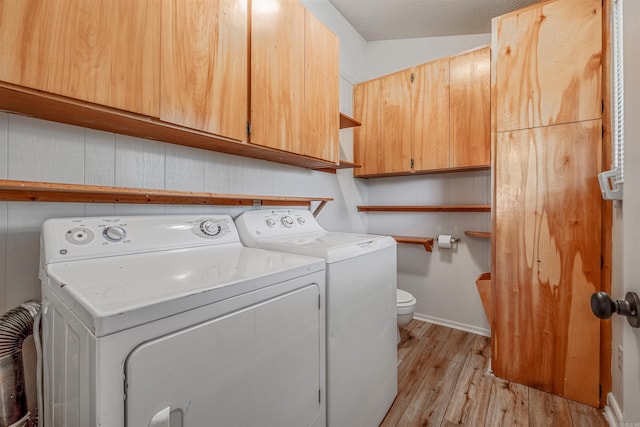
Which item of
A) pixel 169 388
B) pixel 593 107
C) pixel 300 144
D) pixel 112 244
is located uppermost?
pixel 593 107

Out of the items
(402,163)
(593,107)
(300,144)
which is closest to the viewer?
(593,107)

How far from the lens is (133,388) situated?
0.57 metres

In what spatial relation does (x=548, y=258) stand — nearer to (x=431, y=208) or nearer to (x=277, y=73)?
(x=431, y=208)

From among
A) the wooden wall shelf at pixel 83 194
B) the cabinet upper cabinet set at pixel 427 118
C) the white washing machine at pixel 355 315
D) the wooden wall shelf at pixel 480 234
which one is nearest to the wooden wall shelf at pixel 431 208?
the wooden wall shelf at pixel 480 234

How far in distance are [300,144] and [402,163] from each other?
1.19 meters

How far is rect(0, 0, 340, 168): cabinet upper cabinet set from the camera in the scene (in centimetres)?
81

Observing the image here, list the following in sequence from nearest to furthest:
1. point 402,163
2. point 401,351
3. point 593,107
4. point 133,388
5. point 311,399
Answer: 1. point 133,388
2. point 311,399
3. point 593,107
4. point 401,351
5. point 402,163

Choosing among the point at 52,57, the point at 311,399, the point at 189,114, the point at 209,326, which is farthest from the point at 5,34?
the point at 311,399

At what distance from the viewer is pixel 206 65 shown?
117 cm

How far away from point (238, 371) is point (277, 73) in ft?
4.56

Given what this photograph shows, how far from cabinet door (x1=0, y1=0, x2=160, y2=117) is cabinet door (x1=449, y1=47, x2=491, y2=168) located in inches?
81.9

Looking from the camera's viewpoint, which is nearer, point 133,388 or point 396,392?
point 133,388

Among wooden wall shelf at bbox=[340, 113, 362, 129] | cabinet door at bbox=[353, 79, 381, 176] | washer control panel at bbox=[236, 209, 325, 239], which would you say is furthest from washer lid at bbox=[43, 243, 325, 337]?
cabinet door at bbox=[353, 79, 381, 176]

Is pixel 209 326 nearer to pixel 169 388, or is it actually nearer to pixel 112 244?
pixel 169 388
